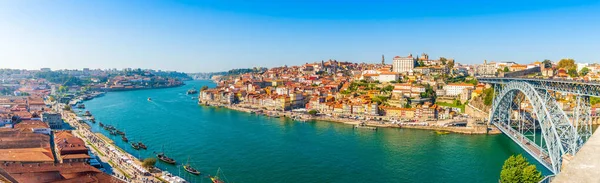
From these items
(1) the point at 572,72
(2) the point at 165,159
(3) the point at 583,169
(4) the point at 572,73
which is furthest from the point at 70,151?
(1) the point at 572,72

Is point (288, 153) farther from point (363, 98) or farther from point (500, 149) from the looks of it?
point (363, 98)

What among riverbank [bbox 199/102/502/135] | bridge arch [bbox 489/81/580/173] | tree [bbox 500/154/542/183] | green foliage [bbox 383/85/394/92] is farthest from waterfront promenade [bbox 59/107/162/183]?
green foliage [bbox 383/85/394/92]

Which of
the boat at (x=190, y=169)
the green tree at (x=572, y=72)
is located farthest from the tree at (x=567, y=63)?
the boat at (x=190, y=169)

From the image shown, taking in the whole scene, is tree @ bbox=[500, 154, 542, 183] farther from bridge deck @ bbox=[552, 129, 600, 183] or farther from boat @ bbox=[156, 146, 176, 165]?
boat @ bbox=[156, 146, 176, 165]

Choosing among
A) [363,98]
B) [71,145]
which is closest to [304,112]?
[363,98]

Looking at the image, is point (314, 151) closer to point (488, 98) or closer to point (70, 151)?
point (70, 151)

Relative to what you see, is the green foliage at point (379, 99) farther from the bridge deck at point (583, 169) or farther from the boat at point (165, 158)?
the bridge deck at point (583, 169)
